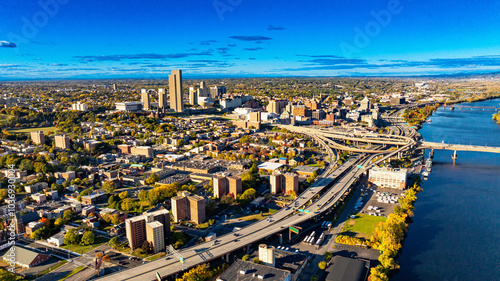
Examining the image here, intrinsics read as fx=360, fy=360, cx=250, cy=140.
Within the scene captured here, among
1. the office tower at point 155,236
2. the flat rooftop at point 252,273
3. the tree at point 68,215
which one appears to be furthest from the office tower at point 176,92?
the flat rooftop at point 252,273

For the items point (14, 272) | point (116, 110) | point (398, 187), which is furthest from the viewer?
point (116, 110)

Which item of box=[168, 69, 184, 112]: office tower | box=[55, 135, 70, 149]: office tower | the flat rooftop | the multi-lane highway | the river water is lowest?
the river water

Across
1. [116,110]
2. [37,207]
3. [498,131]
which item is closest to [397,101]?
[498,131]

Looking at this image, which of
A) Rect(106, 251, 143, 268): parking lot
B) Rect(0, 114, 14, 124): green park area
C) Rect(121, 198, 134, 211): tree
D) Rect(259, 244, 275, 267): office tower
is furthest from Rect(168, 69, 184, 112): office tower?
Rect(259, 244, 275, 267): office tower

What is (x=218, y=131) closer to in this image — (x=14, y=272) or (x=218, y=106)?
(x=218, y=106)

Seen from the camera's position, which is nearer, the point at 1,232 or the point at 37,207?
the point at 1,232

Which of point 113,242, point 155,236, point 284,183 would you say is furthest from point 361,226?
point 113,242

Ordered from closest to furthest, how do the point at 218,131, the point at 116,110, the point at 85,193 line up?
the point at 85,193 → the point at 218,131 → the point at 116,110

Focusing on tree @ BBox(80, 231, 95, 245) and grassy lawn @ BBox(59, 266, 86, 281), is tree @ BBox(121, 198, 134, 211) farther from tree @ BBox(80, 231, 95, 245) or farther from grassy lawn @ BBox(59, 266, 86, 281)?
grassy lawn @ BBox(59, 266, 86, 281)
